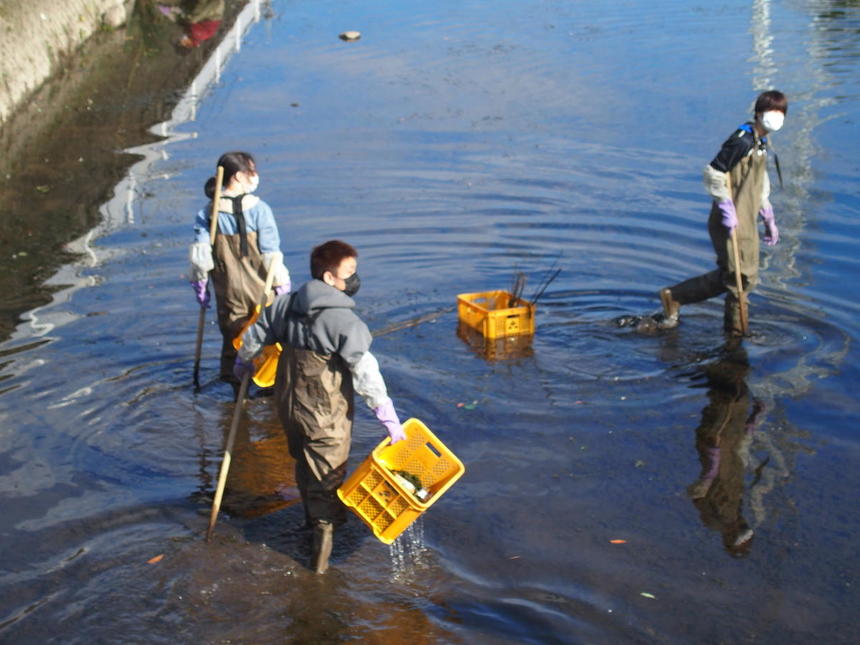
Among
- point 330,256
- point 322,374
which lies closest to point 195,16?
point 330,256

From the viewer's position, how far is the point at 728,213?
9031 millimetres

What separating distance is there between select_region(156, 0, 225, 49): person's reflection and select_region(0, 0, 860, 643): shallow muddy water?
6.85m

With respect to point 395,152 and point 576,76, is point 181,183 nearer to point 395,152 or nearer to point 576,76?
point 395,152

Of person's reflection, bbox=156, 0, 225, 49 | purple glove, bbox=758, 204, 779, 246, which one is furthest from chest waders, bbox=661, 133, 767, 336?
person's reflection, bbox=156, 0, 225, 49

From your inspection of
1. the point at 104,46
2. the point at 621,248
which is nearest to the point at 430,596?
the point at 621,248

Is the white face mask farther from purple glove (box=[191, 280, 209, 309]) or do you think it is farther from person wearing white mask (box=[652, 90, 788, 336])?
purple glove (box=[191, 280, 209, 309])

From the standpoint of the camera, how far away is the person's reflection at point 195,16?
23.8 meters

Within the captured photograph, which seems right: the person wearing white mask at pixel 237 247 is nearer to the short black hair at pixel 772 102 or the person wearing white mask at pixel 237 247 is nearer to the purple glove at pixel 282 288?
the purple glove at pixel 282 288

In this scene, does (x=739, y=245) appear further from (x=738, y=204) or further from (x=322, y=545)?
(x=322, y=545)

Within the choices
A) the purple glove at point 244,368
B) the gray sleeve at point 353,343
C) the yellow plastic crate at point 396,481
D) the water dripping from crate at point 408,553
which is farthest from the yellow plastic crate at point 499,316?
the gray sleeve at point 353,343

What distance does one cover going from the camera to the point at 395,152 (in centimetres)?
1564

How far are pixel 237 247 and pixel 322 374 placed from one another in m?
2.28

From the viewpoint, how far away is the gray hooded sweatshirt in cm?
598

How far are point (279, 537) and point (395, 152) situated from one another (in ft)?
31.6
